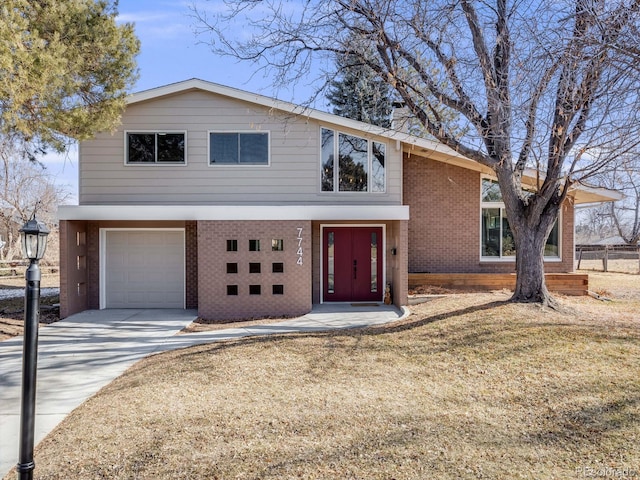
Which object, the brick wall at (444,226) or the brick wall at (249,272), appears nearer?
the brick wall at (249,272)

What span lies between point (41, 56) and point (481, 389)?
8584 mm

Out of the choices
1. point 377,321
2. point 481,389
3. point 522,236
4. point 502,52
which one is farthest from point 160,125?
point 481,389

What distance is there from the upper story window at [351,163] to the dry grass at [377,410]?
5.15 m

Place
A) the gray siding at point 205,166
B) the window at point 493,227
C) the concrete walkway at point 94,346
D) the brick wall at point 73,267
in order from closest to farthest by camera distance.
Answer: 1. the concrete walkway at point 94,346
2. the brick wall at point 73,267
3. the gray siding at point 205,166
4. the window at point 493,227

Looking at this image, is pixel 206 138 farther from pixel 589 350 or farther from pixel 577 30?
pixel 589 350

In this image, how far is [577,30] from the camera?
252 inches

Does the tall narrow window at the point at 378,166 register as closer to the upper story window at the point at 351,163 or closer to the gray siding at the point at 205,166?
the upper story window at the point at 351,163

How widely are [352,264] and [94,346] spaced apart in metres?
6.86

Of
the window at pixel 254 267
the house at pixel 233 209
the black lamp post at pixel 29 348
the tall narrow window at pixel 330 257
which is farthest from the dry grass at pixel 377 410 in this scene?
the tall narrow window at pixel 330 257

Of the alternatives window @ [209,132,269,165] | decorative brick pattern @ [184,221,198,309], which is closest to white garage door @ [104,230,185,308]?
decorative brick pattern @ [184,221,198,309]

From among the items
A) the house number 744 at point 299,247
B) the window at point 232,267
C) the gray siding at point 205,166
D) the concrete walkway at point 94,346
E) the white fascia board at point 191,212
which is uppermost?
the gray siding at point 205,166

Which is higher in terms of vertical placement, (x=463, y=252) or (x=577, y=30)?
(x=577, y=30)

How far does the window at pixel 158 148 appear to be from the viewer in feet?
37.9

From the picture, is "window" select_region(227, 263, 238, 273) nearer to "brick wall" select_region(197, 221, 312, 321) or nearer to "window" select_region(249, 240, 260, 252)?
"brick wall" select_region(197, 221, 312, 321)
